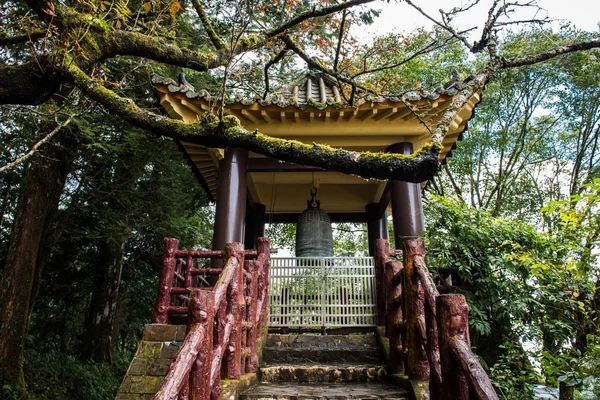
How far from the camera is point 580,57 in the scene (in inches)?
493

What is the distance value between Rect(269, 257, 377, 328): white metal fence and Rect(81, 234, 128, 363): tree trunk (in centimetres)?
549

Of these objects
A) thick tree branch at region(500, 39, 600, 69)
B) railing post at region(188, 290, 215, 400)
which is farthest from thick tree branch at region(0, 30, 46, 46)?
thick tree branch at region(500, 39, 600, 69)

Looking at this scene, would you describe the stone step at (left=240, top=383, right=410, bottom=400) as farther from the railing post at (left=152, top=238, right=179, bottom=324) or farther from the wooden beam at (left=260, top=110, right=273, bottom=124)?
the wooden beam at (left=260, top=110, right=273, bottom=124)

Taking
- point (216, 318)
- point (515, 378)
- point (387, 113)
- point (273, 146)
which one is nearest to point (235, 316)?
point (216, 318)

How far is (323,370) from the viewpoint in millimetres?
4598

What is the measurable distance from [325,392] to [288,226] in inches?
544

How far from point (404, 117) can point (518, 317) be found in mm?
2903

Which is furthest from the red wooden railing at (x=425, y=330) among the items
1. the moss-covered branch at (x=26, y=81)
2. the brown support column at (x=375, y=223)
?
the moss-covered branch at (x=26, y=81)

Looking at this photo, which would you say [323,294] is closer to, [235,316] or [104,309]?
[235,316]

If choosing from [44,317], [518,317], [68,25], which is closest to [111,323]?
[44,317]

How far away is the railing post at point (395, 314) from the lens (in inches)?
173

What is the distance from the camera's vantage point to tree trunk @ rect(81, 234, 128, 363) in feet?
32.9

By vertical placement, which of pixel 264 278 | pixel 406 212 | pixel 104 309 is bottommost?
pixel 104 309

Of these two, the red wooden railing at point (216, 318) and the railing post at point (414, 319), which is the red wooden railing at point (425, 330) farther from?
the red wooden railing at point (216, 318)
